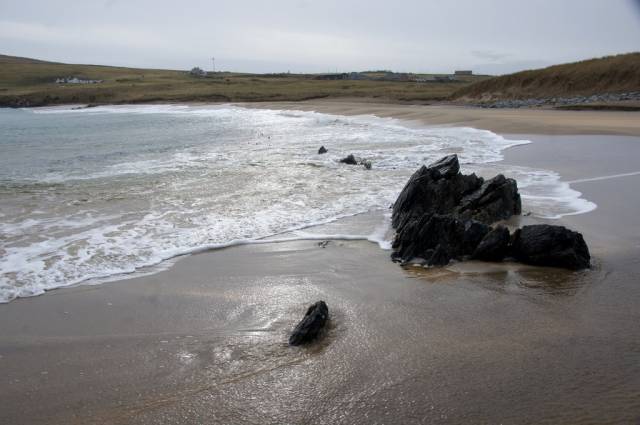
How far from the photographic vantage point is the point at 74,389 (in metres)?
3.63

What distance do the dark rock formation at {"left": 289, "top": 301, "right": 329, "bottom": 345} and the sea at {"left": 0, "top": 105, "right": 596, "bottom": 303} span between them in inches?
104

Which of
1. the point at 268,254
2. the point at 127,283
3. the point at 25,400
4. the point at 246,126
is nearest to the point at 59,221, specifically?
the point at 127,283

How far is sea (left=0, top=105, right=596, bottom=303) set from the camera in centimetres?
667

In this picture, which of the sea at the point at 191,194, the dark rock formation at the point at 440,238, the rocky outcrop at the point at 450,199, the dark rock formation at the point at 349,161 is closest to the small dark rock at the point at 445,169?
the rocky outcrop at the point at 450,199

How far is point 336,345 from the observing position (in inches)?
162

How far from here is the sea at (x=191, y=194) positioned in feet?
21.9

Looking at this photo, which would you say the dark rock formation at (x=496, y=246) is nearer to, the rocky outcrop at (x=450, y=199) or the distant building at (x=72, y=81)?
the rocky outcrop at (x=450, y=199)

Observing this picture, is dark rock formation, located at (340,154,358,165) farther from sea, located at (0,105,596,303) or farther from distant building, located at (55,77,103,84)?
distant building, located at (55,77,103,84)

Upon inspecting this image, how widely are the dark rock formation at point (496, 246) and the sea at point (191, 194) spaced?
140cm

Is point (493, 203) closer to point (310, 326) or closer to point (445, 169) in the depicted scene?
point (445, 169)

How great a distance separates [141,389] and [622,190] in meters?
8.92

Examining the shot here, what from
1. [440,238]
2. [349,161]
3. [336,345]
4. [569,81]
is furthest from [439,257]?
[569,81]

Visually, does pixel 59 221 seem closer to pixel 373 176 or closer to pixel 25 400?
pixel 25 400

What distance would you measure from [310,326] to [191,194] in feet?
22.2
